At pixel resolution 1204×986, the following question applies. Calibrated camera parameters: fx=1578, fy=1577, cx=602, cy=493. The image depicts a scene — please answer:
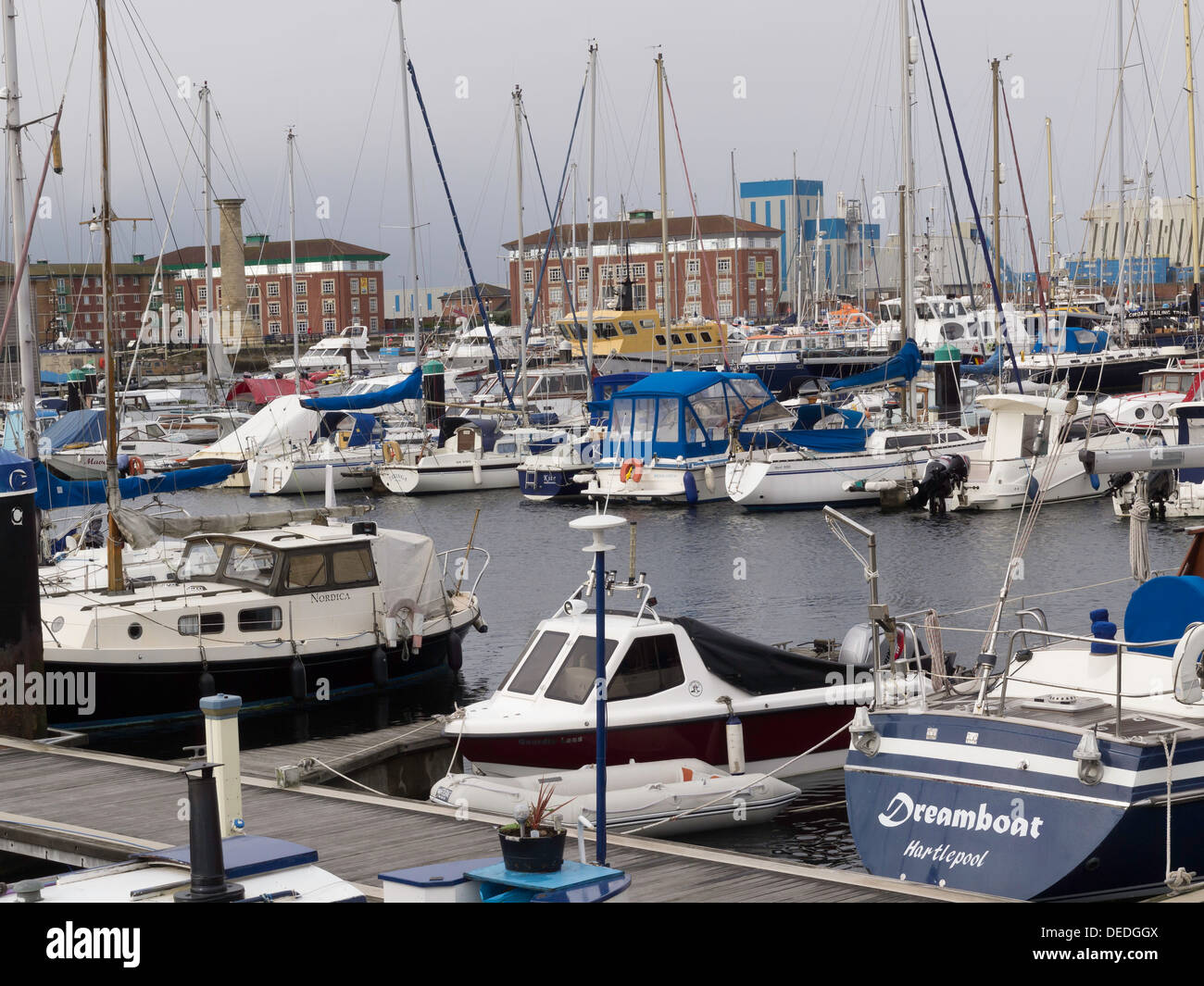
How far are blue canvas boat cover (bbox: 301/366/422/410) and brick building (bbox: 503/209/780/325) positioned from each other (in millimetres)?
74291

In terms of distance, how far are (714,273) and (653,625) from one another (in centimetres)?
13545

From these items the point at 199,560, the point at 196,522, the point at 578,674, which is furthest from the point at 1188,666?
the point at 196,522

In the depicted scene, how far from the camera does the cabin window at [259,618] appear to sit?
22.2 metres

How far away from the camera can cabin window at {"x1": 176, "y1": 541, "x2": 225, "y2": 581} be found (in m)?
23.7

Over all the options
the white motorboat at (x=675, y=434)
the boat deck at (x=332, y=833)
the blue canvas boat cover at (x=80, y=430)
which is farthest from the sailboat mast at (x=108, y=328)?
the blue canvas boat cover at (x=80, y=430)

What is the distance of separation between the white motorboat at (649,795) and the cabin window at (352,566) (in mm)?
7431

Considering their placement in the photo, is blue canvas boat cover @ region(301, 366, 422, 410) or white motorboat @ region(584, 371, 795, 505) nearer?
white motorboat @ region(584, 371, 795, 505)

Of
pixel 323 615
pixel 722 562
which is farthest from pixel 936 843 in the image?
pixel 722 562

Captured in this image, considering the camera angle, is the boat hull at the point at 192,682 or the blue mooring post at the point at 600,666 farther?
the boat hull at the point at 192,682

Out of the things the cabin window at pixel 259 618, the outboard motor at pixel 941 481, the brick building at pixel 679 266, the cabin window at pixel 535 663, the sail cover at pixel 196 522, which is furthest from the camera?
the brick building at pixel 679 266

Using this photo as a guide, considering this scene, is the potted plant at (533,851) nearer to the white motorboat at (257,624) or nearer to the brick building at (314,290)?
the white motorboat at (257,624)

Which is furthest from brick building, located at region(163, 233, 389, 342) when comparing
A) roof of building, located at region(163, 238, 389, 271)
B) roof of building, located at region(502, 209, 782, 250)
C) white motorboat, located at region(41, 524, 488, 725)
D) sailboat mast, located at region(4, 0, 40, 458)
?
white motorboat, located at region(41, 524, 488, 725)

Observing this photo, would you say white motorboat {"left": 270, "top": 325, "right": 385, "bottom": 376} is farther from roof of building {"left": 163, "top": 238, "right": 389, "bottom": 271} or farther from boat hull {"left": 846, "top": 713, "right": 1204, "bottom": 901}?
boat hull {"left": 846, "top": 713, "right": 1204, "bottom": 901}

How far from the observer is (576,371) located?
70.6m
